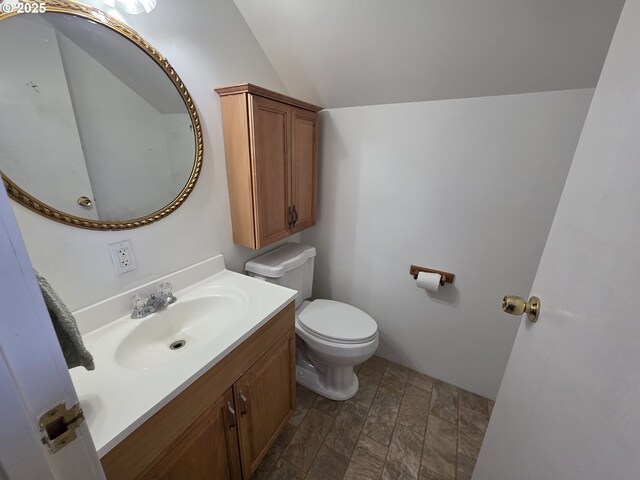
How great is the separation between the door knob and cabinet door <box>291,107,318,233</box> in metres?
1.12

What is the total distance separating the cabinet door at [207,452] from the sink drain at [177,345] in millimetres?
301

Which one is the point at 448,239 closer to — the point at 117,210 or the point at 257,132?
the point at 257,132

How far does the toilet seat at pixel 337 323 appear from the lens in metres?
1.40

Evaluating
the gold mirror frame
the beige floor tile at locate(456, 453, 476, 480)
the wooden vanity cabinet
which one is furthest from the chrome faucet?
the beige floor tile at locate(456, 453, 476, 480)

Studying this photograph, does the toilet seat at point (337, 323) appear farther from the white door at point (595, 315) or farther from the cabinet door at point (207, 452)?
the white door at point (595, 315)

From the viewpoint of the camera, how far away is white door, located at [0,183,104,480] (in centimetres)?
29

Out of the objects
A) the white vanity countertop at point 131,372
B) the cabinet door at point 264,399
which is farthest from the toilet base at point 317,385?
the white vanity countertop at point 131,372

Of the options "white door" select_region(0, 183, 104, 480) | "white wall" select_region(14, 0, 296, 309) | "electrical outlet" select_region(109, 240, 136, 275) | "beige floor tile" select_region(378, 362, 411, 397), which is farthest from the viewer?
"beige floor tile" select_region(378, 362, 411, 397)

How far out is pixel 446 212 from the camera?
147 cm

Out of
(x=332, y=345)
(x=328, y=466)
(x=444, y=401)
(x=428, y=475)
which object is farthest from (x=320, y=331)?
(x=444, y=401)

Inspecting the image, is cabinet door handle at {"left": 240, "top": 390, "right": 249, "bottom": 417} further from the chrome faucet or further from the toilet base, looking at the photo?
the toilet base

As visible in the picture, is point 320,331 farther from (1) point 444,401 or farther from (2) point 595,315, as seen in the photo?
(2) point 595,315

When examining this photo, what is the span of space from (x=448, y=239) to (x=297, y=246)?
3.06 feet

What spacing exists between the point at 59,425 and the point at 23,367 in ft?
0.36
